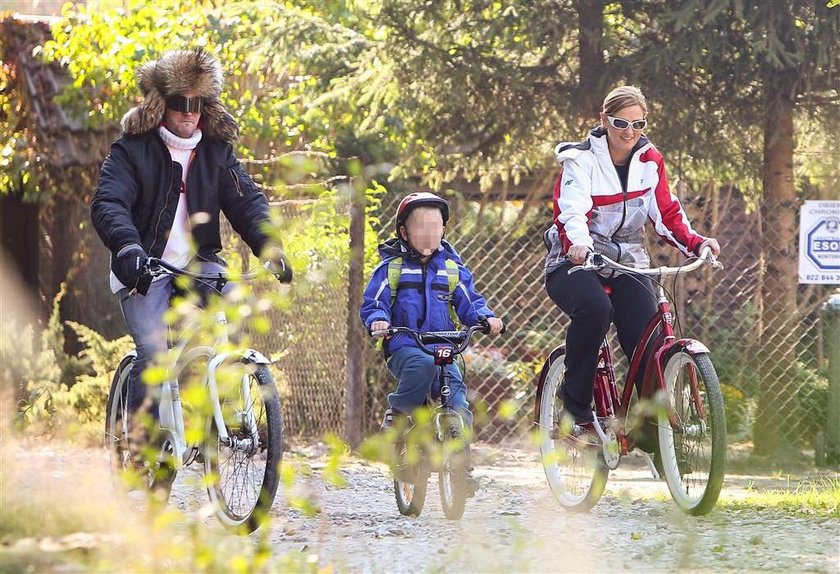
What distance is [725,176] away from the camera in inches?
411

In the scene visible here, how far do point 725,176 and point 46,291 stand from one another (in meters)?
8.12

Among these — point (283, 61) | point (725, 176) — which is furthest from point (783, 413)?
point (283, 61)

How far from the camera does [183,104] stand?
19.4 feet

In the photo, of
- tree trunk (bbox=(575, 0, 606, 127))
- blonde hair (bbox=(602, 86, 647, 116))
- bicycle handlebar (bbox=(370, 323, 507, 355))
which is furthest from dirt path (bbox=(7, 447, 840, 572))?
tree trunk (bbox=(575, 0, 606, 127))

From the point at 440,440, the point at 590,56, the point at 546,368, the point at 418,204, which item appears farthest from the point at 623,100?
the point at 590,56

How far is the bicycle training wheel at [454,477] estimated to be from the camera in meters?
5.80

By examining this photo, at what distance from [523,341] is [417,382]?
426 cm

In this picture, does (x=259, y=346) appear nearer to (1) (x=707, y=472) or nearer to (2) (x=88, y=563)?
(1) (x=707, y=472)

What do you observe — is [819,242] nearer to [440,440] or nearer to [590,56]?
[590,56]

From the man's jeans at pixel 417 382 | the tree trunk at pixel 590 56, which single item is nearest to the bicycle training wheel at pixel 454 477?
the man's jeans at pixel 417 382

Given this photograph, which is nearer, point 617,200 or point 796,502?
point 617,200

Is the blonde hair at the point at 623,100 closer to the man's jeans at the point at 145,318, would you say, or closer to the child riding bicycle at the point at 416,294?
the child riding bicycle at the point at 416,294

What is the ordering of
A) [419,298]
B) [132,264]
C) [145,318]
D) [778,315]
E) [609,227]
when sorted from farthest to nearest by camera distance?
[778,315] → [419,298] → [609,227] → [145,318] → [132,264]

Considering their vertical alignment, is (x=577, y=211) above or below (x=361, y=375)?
Answer: above
